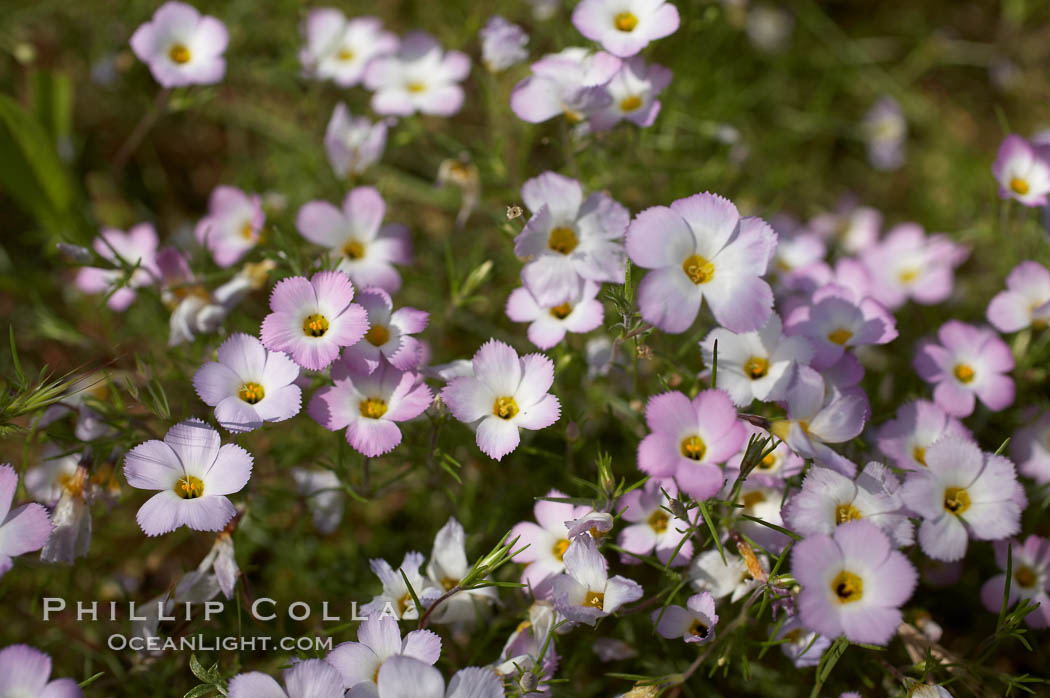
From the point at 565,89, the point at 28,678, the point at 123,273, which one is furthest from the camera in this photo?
the point at 123,273

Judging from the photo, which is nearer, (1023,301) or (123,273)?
(1023,301)

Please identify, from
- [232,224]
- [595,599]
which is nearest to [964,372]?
[595,599]

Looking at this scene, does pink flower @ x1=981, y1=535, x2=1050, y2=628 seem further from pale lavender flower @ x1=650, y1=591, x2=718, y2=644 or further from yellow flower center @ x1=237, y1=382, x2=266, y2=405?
yellow flower center @ x1=237, y1=382, x2=266, y2=405

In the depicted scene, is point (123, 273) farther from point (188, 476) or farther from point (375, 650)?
point (375, 650)

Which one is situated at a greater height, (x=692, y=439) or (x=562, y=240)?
(x=562, y=240)

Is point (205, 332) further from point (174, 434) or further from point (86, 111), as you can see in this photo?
point (86, 111)

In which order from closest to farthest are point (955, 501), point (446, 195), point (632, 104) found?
point (955, 501), point (632, 104), point (446, 195)
